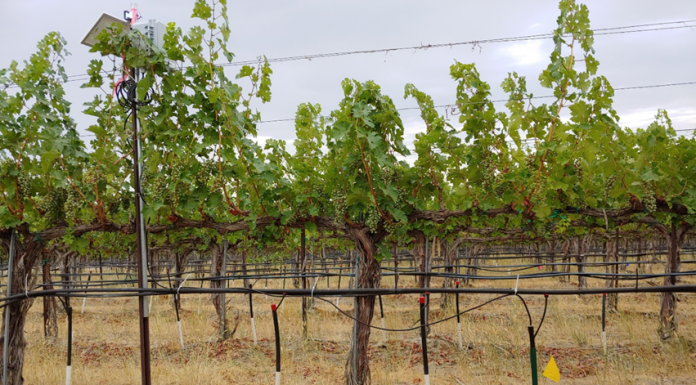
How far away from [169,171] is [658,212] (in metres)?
5.62

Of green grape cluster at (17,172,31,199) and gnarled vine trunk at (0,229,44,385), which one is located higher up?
green grape cluster at (17,172,31,199)

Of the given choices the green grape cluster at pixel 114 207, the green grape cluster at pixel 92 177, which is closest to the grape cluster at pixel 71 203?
the green grape cluster at pixel 92 177

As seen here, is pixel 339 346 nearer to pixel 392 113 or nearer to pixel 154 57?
pixel 392 113

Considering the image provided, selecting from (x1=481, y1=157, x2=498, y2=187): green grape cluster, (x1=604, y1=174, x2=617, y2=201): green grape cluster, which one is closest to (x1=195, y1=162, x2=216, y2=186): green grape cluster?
(x1=481, y1=157, x2=498, y2=187): green grape cluster

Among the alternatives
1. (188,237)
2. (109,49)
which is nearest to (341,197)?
(109,49)

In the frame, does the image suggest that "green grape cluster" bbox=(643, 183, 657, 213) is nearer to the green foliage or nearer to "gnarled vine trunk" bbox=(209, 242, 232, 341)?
the green foliage

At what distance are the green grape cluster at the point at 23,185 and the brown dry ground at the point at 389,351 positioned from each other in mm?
2965

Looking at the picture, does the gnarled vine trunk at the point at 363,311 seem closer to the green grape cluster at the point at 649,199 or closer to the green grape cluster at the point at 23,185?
the green grape cluster at the point at 649,199

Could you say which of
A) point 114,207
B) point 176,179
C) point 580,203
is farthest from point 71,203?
point 580,203

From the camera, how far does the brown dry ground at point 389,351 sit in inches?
272

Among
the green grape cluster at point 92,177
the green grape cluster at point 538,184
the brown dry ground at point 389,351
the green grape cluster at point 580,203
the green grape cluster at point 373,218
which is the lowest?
the brown dry ground at point 389,351

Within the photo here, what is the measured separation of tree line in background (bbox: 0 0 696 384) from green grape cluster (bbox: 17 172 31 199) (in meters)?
0.03

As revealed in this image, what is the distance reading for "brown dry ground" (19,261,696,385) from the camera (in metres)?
6.91

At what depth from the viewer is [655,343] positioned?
865 cm
